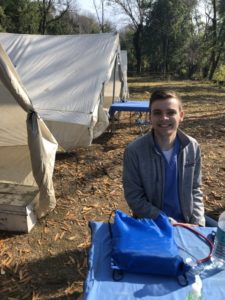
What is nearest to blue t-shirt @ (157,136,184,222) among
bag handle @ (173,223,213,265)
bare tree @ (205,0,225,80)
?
bag handle @ (173,223,213,265)

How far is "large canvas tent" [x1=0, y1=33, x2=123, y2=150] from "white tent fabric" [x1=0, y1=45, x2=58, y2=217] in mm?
825

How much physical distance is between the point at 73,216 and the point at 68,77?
3.86m

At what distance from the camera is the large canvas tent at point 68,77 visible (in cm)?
651

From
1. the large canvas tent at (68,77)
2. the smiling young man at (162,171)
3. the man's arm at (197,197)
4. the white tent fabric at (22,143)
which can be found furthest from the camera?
the large canvas tent at (68,77)

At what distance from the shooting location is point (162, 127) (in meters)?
2.40

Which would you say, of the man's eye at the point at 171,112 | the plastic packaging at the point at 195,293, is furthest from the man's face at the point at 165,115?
the plastic packaging at the point at 195,293

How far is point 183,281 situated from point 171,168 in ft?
3.18

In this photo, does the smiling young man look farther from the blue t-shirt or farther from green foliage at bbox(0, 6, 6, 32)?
green foliage at bbox(0, 6, 6, 32)

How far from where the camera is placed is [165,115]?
2369 millimetres

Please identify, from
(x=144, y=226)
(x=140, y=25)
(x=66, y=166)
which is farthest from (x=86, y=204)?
(x=140, y=25)

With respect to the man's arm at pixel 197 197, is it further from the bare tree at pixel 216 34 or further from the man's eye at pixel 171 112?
the bare tree at pixel 216 34

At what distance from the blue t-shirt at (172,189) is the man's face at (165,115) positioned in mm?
180

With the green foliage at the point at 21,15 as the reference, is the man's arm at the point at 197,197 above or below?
below

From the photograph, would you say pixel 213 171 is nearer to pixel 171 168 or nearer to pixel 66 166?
pixel 66 166
